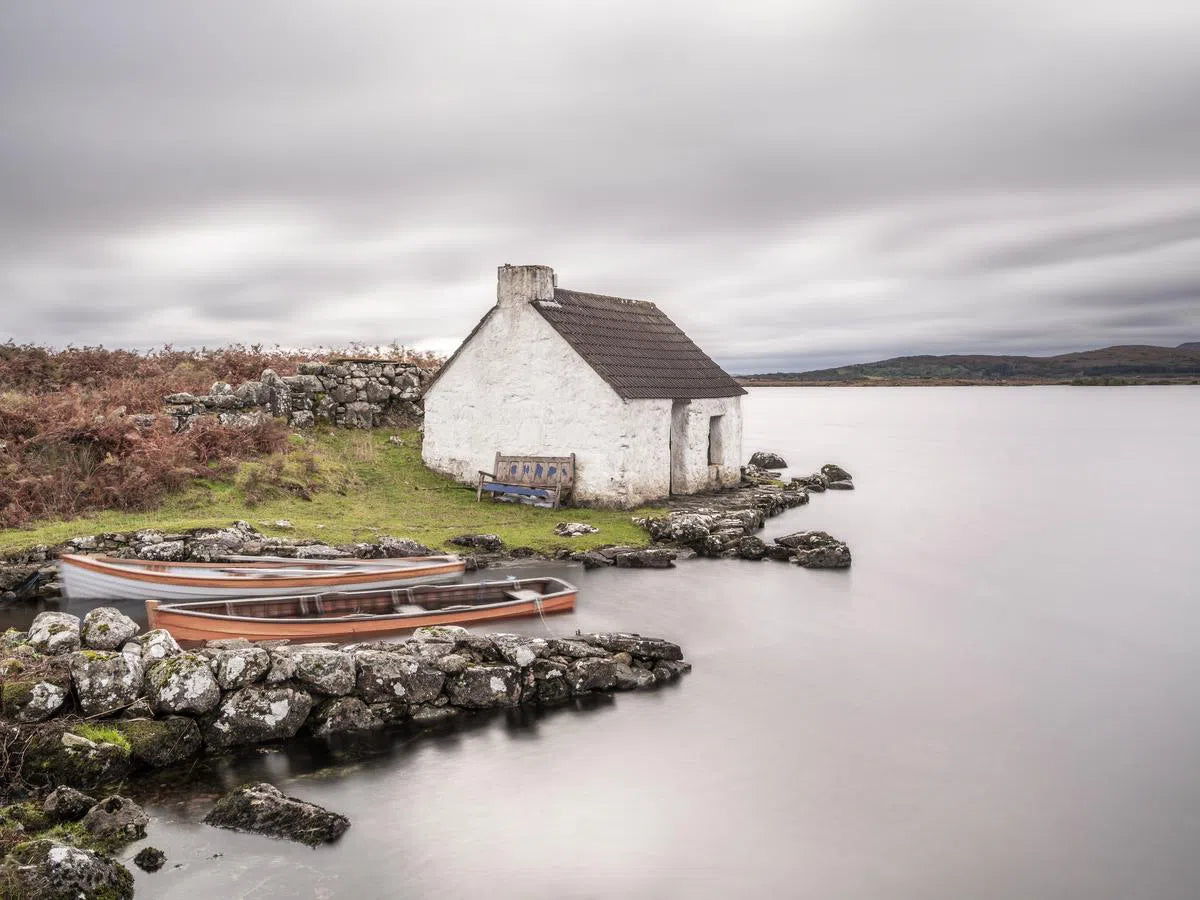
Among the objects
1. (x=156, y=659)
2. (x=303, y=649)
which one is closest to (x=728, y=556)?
(x=303, y=649)

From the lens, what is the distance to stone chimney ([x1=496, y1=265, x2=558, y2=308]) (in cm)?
2419

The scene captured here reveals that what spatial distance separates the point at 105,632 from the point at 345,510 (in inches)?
440

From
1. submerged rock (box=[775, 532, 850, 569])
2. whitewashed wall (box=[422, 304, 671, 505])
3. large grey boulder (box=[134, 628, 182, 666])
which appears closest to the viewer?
large grey boulder (box=[134, 628, 182, 666])

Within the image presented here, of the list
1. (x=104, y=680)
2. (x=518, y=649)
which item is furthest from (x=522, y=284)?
(x=104, y=680)

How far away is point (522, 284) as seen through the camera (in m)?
24.2

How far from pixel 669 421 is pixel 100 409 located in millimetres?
15550

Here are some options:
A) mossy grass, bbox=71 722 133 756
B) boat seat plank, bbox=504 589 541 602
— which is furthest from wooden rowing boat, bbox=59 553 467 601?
mossy grass, bbox=71 722 133 756

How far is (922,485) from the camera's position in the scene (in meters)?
37.9

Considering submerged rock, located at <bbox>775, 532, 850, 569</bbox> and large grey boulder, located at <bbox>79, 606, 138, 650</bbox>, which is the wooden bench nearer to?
submerged rock, located at <bbox>775, 532, 850, 569</bbox>

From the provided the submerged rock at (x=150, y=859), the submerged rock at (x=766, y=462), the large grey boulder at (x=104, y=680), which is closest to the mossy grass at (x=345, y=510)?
the large grey boulder at (x=104, y=680)

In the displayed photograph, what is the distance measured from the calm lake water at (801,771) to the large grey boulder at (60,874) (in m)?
0.33

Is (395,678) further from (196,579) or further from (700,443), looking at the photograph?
(700,443)

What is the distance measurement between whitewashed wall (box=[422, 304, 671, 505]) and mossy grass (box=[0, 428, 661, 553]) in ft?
2.94

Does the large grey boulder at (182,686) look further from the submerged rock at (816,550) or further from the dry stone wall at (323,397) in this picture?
the dry stone wall at (323,397)
